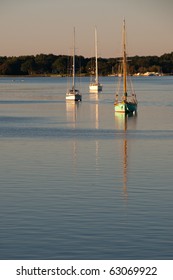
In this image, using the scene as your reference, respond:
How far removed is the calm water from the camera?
24406 millimetres

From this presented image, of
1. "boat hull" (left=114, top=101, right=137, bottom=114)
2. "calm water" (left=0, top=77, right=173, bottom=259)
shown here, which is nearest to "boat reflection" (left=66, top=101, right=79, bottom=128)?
"boat hull" (left=114, top=101, right=137, bottom=114)

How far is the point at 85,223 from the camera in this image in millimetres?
27328

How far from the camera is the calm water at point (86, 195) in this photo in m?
24.4

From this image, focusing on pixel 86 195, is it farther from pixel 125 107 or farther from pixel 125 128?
pixel 125 107

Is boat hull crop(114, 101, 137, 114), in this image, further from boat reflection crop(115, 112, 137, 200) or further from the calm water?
the calm water

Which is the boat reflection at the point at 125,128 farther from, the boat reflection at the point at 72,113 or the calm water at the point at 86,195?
the boat reflection at the point at 72,113

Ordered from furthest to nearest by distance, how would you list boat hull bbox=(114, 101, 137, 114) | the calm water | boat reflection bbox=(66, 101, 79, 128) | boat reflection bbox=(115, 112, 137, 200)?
1. boat hull bbox=(114, 101, 137, 114)
2. boat reflection bbox=(66, 101, 79, 128)
3. boat reflection bbox=(115, 112, 137, 200)
4. the calm water

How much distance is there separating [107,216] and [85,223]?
1.25m

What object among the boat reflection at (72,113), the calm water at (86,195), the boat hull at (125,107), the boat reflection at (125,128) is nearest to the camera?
the calm water at (86,195)

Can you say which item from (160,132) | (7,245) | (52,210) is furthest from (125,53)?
(7,245)

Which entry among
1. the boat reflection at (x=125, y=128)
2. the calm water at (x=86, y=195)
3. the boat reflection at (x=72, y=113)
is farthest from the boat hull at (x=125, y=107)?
Answer: the calm water at (x=86, y=195)

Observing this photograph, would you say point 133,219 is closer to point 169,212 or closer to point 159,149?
point 169,212
